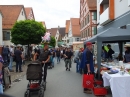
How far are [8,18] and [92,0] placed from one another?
17583 millimetres

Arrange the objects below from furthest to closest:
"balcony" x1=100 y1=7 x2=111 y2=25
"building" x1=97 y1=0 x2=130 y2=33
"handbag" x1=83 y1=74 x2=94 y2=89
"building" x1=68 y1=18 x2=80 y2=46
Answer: "building" x1=68 y1=18 x2=80 y2=46
"balcony" x1=100 y1=7 x2=111 y2=25
"building" x1=97 y1=0 x2=130 y2=33
"handbag" x1=83 y1=74 x2=94 y2=89

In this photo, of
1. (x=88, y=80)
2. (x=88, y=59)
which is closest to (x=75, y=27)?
(x=88, y=59)

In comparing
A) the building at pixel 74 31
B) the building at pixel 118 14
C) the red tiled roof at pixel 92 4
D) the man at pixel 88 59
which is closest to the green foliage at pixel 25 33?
the building at pixel 118 14

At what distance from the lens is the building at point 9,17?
123 feet

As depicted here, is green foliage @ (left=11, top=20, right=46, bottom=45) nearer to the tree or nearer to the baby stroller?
the tree

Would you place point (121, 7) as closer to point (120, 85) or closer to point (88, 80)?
point (88, 80)

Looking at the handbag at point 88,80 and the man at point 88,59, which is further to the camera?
the man at point 88,59

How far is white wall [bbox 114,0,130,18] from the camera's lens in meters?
15.1

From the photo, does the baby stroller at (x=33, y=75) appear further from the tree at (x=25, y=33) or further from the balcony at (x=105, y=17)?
the tree at (x=25, y=33)

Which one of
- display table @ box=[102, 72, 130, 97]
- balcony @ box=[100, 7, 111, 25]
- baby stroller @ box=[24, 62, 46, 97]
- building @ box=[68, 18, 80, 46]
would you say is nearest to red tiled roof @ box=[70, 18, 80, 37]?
building @ box=[68, 18, 80, 46]

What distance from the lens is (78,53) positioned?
45.7 feet

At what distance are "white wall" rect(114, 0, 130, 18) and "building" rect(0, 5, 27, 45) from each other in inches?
959

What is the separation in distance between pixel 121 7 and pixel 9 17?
2835 centimetres

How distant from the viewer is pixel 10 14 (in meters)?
40.3
